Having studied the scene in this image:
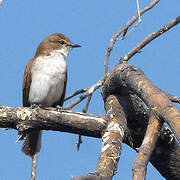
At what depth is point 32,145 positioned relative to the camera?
218 inches

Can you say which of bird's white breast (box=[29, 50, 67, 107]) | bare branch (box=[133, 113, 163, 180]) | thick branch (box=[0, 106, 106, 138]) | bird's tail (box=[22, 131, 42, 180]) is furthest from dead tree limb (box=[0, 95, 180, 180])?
bird's white breast (box=[29, 50, 67, 107])

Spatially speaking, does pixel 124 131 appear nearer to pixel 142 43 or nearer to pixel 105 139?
pixel 105 139

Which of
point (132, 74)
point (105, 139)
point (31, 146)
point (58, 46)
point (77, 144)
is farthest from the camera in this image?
point (58, 46)

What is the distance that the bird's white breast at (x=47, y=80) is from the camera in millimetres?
6824

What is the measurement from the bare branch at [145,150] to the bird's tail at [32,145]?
8.68 ft

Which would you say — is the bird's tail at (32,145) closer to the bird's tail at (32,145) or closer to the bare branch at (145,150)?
the bird's tail at (32,145)

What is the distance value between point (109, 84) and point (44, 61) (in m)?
2.98

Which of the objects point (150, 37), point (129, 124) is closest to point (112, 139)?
point (129, 124)

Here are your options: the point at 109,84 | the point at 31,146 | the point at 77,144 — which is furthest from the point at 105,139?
the point at 31,146

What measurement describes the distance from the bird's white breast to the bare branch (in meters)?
4.04

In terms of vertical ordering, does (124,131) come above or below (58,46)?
below

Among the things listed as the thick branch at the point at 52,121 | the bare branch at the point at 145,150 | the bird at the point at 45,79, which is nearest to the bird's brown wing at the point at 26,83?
the bird at the point at 45,79

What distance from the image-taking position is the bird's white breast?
682 cm

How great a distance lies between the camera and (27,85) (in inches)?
274
